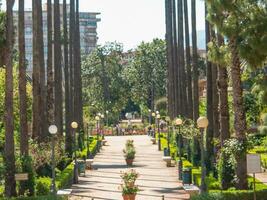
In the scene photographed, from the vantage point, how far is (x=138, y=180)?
33469 millimetres

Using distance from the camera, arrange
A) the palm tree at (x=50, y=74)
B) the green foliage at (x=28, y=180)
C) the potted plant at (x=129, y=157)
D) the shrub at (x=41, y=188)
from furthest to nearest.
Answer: the potted plant at (x=129, y=157)
the palm tree at (x=50, y=74)
the shrub at (x=41, y=188)
the green foliage at (x=28, y=180)

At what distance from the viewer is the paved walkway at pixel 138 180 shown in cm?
2728

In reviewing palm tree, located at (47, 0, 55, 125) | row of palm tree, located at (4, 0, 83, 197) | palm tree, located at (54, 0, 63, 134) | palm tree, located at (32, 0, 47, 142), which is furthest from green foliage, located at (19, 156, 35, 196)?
palm tree, located at (54, 0, 63, 134)

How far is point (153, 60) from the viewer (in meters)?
107

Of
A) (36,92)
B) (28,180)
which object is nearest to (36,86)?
(36,92)

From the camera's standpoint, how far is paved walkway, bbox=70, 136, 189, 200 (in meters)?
27.3

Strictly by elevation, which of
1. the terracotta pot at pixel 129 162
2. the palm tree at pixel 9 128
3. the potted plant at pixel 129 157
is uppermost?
the palm tree at pixel 9 128

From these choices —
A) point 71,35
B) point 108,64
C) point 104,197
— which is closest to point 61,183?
point 104,197

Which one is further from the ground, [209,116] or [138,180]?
[209,116]

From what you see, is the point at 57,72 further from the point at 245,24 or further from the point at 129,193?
the point at 245,24

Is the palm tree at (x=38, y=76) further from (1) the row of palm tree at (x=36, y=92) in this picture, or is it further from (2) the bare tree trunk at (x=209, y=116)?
(2) the bare tree trunk at (x=209, y=116)

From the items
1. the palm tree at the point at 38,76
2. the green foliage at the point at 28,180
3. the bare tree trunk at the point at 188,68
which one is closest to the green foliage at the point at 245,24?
the green foliage at the point at 28,180

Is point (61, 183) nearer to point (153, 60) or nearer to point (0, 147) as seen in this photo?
point (0, 147)

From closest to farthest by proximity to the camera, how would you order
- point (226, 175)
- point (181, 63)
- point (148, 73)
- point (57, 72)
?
point (226, 175)
point (57, 72)
point (181, 63)
point (148, 73)
